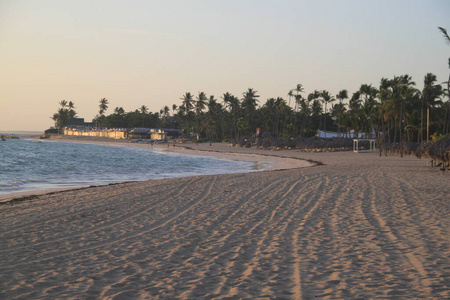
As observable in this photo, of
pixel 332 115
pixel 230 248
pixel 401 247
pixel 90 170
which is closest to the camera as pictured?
pixel 401 247

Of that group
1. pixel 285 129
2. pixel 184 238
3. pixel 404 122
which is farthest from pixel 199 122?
pixel 184 238

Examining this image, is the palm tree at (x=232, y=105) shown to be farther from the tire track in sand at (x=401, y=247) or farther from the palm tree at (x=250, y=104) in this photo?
the tire track in sand at (x=401, y=247)

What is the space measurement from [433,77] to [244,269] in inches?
2468

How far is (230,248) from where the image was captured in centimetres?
736

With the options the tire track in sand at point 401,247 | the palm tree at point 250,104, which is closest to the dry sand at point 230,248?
the tire track in sand at point 401,247

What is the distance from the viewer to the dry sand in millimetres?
5305

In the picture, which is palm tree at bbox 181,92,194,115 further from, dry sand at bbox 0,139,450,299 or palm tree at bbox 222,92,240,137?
dry sand at bbox 0,139,450,299

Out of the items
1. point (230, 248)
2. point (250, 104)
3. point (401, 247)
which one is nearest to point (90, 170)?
point (230, 248)

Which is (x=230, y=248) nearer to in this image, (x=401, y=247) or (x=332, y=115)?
(x=401, y=247)

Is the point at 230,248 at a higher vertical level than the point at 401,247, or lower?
lower

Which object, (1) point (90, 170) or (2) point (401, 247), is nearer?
(2) point (401, 247)

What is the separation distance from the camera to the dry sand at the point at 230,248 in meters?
5.30

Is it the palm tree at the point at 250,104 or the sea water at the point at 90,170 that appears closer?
the sea water at the point at 90,170

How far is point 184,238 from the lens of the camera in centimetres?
821
